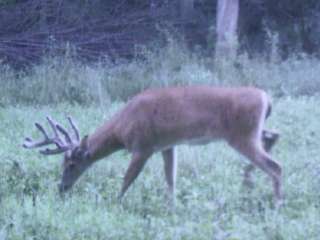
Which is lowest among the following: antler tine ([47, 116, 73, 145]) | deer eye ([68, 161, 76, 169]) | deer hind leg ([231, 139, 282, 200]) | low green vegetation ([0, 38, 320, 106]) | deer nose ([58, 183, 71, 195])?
low green vegetation ([0, 38, 320, 106])

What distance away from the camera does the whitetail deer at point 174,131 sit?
8297 millimetres

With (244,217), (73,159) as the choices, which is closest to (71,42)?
(73,159)

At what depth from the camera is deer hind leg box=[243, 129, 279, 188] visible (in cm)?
848

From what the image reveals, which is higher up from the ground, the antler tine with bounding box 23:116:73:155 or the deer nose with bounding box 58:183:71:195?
the antler tine with bounding box 23:116:73:155

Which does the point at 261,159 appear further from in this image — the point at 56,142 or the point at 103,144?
the point at 56,142

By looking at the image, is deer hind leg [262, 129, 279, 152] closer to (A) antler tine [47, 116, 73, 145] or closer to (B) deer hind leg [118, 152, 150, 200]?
(B) deer hind leg [118, 152, 150, 200]

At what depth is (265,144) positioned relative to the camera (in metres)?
8.73

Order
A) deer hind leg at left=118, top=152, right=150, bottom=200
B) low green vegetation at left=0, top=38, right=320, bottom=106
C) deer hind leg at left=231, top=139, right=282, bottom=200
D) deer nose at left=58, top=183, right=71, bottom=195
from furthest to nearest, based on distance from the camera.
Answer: low green vegetation at left=0, top=38, right=320, bottom=106 < deer nose at left=58, top=183, right=71, bottom=195 < deer hind leg at left=118, top=152, right=150, bottom=200 < deer hind leg at left=231, top=139, right=282, bottom=200

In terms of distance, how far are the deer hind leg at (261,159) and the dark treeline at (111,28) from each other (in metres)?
9.64

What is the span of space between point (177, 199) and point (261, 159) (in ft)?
2.56

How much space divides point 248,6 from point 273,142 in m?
14.3

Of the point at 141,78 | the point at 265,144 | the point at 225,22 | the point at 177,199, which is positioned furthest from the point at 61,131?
the point at 225,22

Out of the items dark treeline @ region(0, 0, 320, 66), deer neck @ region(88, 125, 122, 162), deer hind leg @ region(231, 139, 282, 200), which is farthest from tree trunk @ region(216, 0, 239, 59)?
deer hind leg @ region(231, 139, 282, 200)

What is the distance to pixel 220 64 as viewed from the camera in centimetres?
1590
